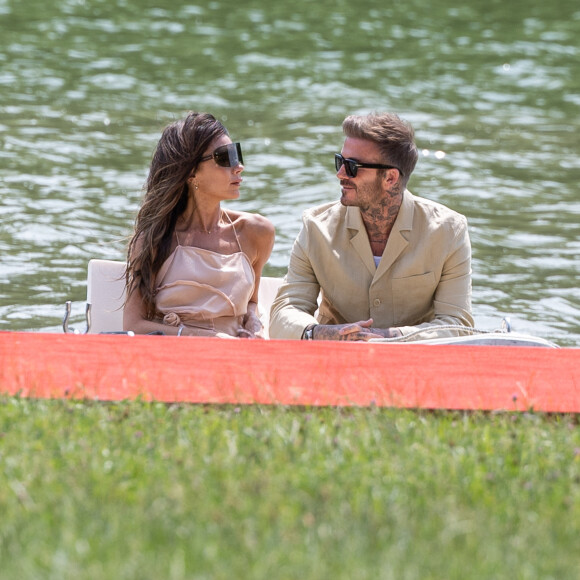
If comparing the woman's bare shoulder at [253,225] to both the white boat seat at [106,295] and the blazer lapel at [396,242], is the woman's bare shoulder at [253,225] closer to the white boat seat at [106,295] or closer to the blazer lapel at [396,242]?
the white boat seat at [106,295]

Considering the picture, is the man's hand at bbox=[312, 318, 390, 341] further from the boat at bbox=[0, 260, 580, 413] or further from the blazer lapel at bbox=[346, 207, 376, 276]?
the boat at bbox=[0, 260, 580, 413]

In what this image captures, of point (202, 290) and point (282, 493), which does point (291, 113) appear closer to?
point (202, 290)

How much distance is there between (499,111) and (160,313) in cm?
1286

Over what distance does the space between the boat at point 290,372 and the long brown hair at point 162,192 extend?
165 centimetres

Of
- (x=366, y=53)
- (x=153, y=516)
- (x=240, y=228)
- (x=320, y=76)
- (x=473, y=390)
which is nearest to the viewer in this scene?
(x=153, y=516)

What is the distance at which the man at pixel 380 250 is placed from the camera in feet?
20.5

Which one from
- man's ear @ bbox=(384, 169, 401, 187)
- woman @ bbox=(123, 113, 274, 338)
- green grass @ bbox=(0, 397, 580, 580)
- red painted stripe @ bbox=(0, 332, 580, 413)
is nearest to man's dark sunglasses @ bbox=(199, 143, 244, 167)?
woman @ bbox=(123, 113, 274, 338)

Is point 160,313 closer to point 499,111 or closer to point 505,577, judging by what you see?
point 505,577

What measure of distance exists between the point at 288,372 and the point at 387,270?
1.82 m

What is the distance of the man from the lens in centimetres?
623

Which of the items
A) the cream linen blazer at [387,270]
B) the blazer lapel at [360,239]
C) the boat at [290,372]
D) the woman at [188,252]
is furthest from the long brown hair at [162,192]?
the boat at [290,372]

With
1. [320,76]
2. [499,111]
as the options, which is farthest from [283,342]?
[320,76]

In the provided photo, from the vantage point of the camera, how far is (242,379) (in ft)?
14.6

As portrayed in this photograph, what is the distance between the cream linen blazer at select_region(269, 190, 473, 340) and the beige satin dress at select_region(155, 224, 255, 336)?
33 centimetres
